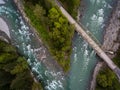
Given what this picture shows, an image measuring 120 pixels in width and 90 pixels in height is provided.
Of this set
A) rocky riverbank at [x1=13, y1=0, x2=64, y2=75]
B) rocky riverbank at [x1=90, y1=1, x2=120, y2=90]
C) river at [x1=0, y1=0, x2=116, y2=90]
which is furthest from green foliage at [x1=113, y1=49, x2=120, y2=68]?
rocky riverbank at [x1=13, y1=0, x2=64, y2=75]

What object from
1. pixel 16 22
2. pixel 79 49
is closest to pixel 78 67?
pixel 79 49

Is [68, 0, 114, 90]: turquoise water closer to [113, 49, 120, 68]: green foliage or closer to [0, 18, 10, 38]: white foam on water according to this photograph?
[113, 49, 120, 68]: green foliage

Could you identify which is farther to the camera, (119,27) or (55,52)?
(119,27)

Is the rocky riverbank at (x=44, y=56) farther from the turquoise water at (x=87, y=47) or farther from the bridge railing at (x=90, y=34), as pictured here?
the bridge railing at (x=90, y=34)

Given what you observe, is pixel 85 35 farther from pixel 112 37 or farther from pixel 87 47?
pixel 112 37

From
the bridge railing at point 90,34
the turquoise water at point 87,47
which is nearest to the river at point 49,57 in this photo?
the turquoise water at point 87,47

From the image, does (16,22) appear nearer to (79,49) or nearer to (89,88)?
(79,49)
